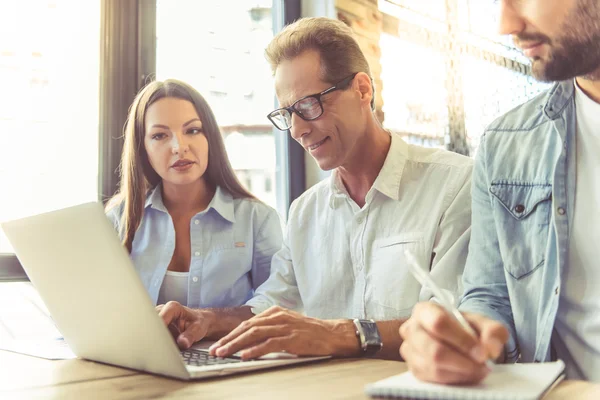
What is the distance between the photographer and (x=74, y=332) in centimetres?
101

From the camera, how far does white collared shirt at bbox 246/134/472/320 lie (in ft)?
4.88

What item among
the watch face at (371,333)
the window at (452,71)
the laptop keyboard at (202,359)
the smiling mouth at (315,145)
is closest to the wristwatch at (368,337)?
the watch face at (371,333)

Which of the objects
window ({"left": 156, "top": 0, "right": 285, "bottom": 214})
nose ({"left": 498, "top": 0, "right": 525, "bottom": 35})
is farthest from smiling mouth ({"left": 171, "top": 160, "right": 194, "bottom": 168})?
nose ({"left": 498, "top": 0, "right": 525, "bottom": 35})

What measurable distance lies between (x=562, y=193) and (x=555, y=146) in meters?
0.11

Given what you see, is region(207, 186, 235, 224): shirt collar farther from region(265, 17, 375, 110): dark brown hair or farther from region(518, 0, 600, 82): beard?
region(518, 0, 600, 82): beard

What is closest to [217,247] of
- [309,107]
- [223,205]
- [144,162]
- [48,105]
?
[223,205]

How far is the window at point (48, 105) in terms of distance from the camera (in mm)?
1962

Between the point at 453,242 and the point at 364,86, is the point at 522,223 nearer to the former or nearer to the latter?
the point at 453,242

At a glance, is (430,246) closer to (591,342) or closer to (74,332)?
(591,342)

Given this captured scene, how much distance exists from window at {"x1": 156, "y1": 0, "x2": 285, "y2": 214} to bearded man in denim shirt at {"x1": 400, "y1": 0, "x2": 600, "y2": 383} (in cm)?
131

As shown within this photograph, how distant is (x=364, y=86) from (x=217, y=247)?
689mm

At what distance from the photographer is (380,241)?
5.13ft

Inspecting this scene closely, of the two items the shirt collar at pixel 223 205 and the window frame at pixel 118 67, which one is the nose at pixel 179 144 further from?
the window frame at pixel 118 67

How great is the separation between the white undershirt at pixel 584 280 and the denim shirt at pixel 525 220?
2cm
